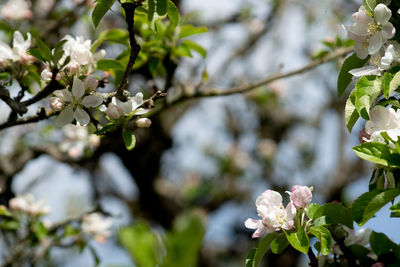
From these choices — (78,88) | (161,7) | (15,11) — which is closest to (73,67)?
(78,88)

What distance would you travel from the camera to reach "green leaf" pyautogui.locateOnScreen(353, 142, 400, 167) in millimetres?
900

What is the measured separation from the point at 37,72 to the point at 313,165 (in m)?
6.47

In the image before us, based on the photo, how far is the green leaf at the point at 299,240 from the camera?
96cm

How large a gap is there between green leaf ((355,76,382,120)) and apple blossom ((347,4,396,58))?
4.5 inches

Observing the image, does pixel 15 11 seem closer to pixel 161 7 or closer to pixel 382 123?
pixel 161 7

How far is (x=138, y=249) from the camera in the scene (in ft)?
1.47

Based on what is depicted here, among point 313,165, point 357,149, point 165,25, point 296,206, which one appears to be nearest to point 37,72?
point 165,25

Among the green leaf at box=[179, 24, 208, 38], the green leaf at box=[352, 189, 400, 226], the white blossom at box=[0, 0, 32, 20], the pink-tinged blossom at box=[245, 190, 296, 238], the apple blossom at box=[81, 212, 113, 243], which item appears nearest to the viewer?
the green leaf at box=[352, 189, 400, 226]

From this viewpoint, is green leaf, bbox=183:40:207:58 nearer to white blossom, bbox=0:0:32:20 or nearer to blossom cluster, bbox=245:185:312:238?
blossom cluster, bbox=245:185:312:238

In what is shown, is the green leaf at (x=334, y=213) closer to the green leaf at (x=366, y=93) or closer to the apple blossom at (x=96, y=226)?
the green leaf at (x=366, y=93)

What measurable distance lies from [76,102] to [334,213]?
76 centimetres

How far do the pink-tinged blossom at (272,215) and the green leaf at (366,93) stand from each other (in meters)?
0.29

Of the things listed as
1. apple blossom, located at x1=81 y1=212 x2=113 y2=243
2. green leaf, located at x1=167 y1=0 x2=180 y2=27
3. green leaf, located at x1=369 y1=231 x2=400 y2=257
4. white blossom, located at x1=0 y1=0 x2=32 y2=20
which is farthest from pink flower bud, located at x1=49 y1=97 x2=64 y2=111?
white blossom, located at x1=0 y1=0 x2=32 y2=20

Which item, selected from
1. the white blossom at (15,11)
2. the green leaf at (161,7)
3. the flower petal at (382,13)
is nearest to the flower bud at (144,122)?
the green leaf at (161,7)
